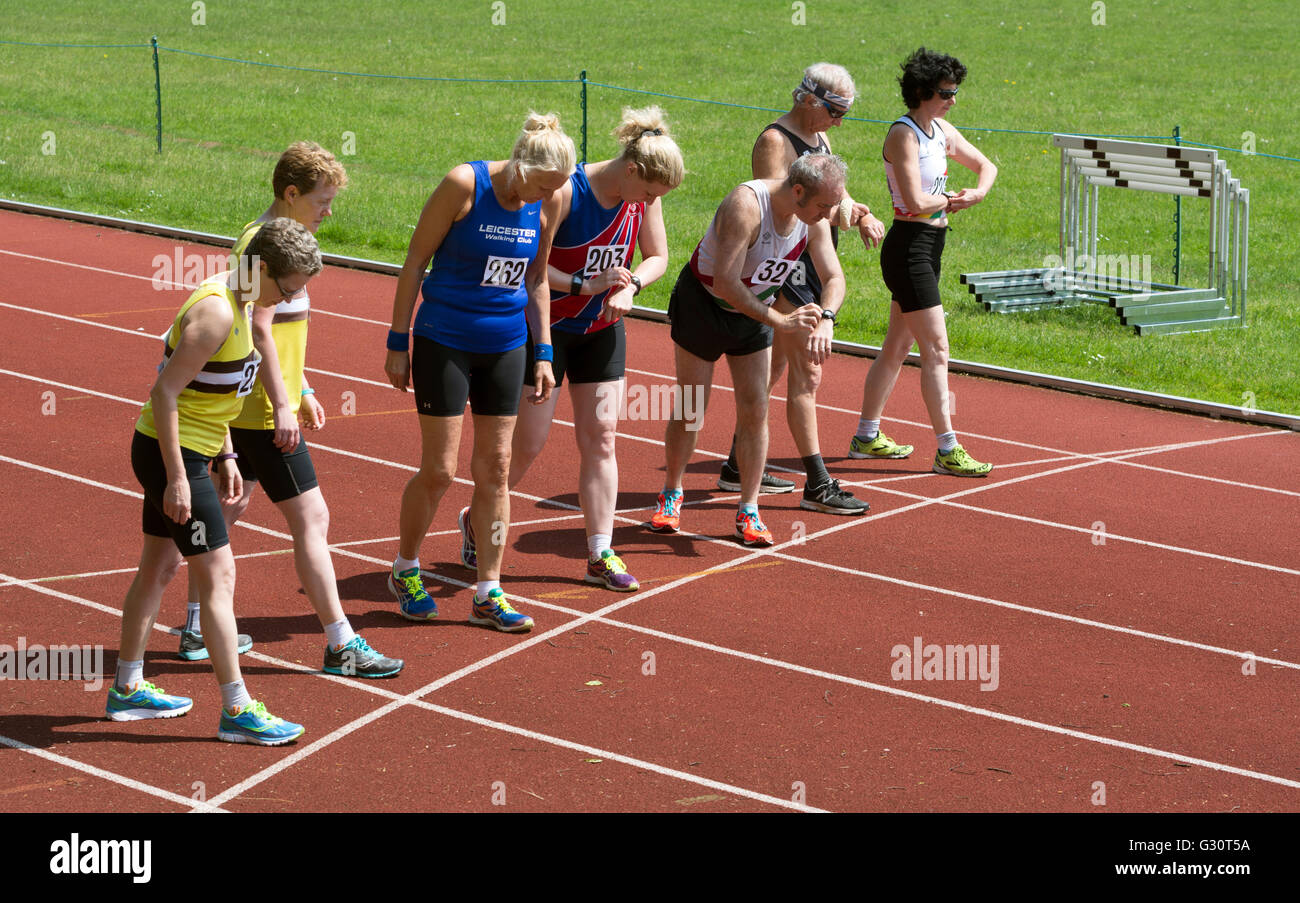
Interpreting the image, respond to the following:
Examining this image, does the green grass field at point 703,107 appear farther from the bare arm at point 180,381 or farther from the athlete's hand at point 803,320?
the bare arm at point 180,381

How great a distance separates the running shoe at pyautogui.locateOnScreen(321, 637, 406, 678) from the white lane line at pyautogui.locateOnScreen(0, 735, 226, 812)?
106 centimetres

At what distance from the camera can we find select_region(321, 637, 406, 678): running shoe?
633cm

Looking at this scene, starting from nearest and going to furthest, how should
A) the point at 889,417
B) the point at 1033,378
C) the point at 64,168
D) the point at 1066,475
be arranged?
the point at 1066,475 → the point at 889,417 → the point at 1033,378 → the point at 64,168

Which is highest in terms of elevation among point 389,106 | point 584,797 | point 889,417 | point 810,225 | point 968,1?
point 968,1

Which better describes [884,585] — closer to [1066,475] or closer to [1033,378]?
[1066,475]

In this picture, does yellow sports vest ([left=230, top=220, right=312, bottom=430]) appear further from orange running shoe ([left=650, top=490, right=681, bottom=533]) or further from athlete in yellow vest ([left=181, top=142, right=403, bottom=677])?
orange running shoe ([left=650, top=490, right=681, bottom=533])

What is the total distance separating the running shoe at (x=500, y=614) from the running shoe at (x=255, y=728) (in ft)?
4.27

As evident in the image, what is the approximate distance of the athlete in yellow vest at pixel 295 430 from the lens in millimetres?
6000

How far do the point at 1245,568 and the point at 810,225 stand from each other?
110 inches

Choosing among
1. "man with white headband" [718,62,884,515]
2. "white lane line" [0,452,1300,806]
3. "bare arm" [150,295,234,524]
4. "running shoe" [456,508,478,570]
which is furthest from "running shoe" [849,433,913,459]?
"bare arm" [150,295,234,524]

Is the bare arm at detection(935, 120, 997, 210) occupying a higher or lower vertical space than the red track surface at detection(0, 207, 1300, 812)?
higher

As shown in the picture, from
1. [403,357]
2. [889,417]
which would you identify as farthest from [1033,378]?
[403,357]

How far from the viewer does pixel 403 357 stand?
675 cm

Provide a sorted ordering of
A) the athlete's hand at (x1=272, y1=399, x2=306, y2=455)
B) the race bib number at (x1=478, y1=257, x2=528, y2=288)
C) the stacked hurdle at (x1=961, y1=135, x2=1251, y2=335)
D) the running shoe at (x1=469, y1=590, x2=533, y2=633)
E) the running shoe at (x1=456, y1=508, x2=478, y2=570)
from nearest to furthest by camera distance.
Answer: the athlete's hand at (x1=272, y1=399, x2=306, y2=455) → the race bib number at (x1=478, y1=257, x2=528, y2=288) → the running shoe at (x1=469, y1=590, x2=533, y2=633) → the running shoe at (x1=456, y1=508, x2=478, y2=570) → the stacked hurdle at (x1=961, y1=135, x2=1251, y2=335)
